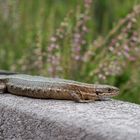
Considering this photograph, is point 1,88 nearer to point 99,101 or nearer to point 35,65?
point 99,101

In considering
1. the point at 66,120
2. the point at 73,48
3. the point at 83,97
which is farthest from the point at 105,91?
the point at 73,48

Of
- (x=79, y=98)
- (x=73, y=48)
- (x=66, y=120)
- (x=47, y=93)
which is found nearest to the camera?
(x=66, y=120)

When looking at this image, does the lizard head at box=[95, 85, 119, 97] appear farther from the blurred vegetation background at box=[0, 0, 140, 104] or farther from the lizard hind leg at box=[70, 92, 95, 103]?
the blurred vegetation background at box=[0, 0, 140, 104]

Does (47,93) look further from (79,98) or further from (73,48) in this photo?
(73,48)

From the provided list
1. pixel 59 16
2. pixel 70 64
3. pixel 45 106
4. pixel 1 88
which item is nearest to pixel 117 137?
pixel 45 106

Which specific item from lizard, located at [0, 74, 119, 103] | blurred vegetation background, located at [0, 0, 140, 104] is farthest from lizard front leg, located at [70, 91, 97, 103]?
blurred vegetation background, located at [0, 0, 140, 104]

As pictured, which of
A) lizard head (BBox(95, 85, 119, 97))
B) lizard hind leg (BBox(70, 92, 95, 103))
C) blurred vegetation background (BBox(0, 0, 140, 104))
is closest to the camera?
lizard hind leg (BBox(70, 92, 95, 103))
